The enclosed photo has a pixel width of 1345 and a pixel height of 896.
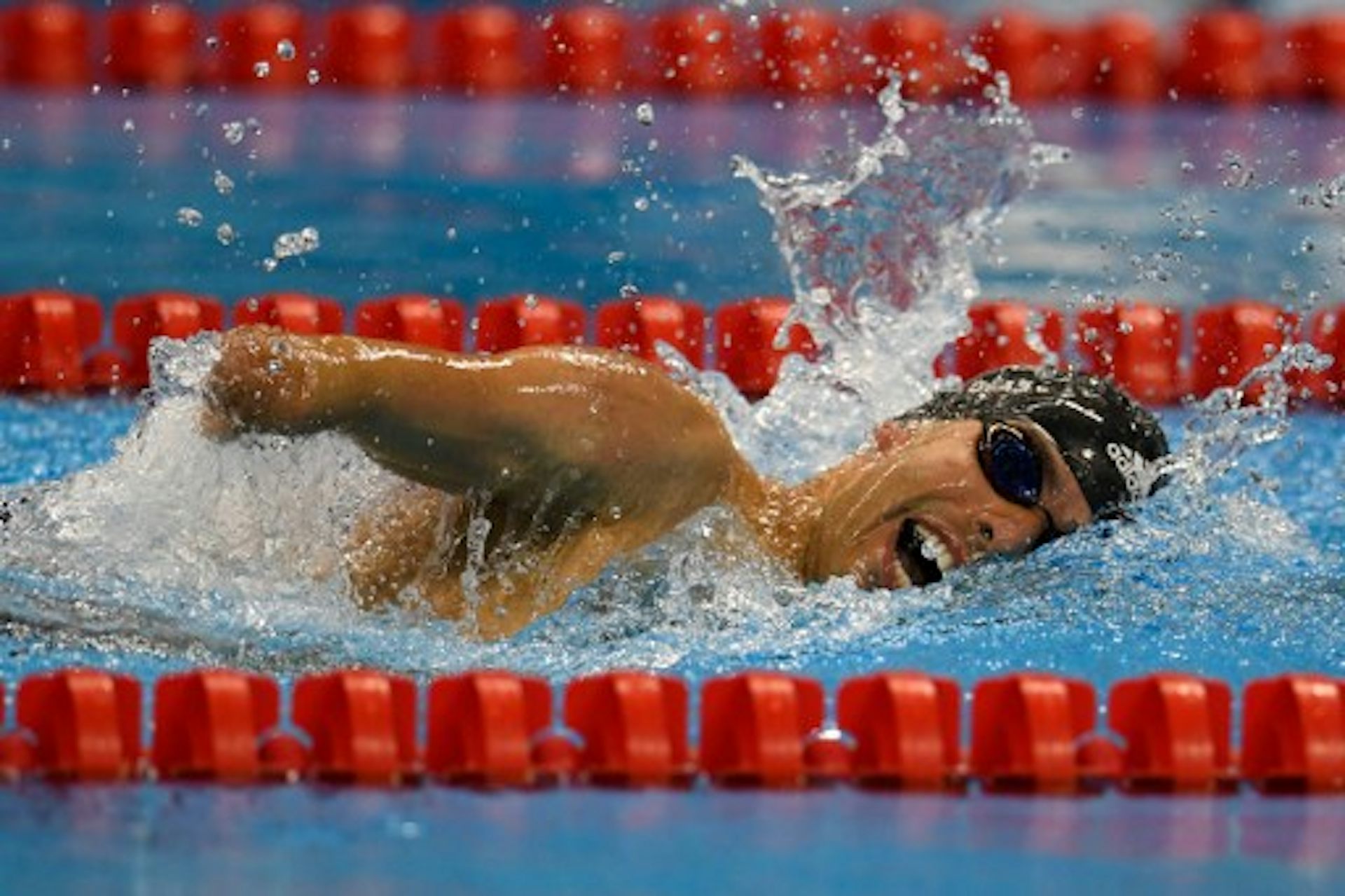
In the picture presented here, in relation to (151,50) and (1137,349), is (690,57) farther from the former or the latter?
(1137,349)

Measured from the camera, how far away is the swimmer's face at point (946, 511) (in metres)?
3.41

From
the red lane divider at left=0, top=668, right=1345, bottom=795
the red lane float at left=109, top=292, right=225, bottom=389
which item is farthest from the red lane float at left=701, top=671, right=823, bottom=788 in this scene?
the red lane float at left=109, top=292, right=225, bottom=389

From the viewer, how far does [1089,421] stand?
3.47 m

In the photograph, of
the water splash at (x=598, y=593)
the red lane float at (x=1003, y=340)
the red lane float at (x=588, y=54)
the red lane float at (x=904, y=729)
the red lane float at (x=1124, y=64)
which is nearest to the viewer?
the red lane float at (x=904, y=729)

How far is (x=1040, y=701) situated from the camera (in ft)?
9.98

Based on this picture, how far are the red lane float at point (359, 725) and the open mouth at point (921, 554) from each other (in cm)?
75

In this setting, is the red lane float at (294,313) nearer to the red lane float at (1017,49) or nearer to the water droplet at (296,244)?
the water droplet at (296,244)

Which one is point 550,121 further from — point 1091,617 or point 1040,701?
point 1040,701

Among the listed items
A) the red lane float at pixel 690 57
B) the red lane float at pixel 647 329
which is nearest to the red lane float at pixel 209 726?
the red lane float at pixel 647 329

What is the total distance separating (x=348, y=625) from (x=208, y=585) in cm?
21

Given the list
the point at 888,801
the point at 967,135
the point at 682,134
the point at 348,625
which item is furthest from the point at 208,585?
the point at 682,134

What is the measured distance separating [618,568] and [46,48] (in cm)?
380

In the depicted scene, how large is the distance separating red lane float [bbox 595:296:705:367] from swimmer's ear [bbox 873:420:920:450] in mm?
1416

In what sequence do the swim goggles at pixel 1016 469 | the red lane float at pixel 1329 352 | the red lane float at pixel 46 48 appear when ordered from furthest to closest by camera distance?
the red lane float at pixel 46 48
the red lane float at pixel 1329 352
the swim goggles at pixel 1016 469
